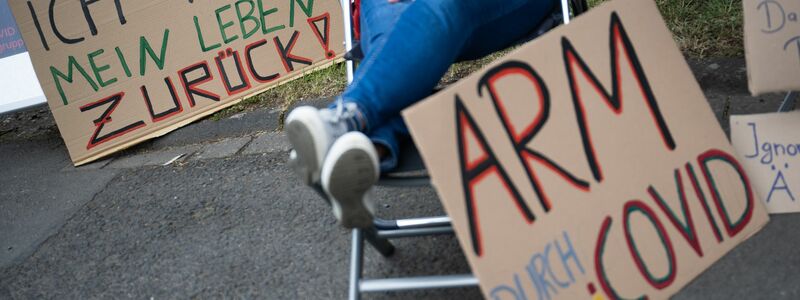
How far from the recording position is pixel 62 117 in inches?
130

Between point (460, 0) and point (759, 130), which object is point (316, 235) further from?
point (759, 130)

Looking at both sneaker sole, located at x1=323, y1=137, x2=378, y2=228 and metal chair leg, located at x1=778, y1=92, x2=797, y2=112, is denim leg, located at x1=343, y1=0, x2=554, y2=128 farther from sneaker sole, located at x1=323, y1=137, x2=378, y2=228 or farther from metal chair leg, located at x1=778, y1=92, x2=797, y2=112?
metal chair leg, located at x1=778, y1=92, x2=797, y2=112

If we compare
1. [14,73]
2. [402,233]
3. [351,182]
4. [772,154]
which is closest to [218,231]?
[402,233]

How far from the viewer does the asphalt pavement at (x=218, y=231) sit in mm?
1927

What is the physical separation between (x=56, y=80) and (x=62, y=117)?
17 cm

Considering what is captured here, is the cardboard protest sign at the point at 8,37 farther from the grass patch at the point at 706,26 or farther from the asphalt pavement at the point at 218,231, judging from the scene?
the grass patch at the point at 706,26

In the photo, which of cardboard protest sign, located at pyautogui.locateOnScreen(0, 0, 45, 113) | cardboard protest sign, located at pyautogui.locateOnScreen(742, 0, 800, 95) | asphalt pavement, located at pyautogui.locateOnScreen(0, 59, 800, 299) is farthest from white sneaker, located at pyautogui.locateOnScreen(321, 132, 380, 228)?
cardboard protest sign, located at pyautogui.locateOnScreen(0, 0, 45, 113)

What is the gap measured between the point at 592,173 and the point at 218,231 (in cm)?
139

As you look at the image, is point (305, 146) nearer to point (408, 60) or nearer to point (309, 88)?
point (408, 60)

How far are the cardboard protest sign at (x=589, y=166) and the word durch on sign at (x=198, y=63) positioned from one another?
Result: 6.76 ft

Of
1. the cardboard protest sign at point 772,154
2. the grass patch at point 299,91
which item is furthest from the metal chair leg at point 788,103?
the grass patch at point 299,91

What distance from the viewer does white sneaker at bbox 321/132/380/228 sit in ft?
4.72

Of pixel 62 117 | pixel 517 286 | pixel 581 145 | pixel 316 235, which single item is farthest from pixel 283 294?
pixel 62 117

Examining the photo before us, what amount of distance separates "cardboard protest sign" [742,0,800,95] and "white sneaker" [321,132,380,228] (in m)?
1.04
